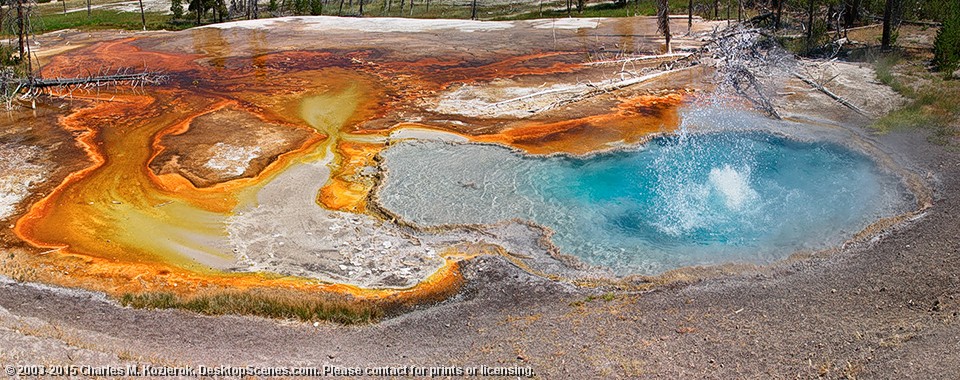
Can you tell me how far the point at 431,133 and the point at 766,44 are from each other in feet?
41.7

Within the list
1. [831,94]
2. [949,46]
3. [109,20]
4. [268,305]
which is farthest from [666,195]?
[109,20]

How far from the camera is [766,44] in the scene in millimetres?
22078

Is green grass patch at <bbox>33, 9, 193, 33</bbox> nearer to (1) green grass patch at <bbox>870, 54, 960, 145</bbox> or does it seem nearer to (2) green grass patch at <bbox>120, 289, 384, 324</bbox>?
(2) green grass patch at <bbox>120, 289, 384, 324</bbox>

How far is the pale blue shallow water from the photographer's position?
10297 millimetres

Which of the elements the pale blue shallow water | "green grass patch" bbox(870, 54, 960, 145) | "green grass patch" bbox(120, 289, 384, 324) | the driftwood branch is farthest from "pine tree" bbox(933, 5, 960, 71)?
"green grass patch" bbox(120, 289, 384, 324)

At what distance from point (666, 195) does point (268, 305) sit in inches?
274

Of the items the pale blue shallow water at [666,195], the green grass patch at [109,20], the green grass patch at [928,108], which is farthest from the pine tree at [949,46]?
the green grass patch at [109,20]

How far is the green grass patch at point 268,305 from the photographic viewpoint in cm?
862

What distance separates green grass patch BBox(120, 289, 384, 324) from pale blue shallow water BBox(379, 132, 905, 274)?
8.83 feet

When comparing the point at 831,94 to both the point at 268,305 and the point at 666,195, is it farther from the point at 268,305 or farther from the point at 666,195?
the point at 268,305

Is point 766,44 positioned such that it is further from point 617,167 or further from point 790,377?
point 790,377

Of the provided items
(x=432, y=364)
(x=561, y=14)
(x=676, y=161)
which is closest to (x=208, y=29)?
(x=561, y=14)

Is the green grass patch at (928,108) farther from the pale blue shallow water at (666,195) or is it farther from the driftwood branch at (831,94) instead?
the pale blue shallow water at (666,195)

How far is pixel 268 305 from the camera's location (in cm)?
880
